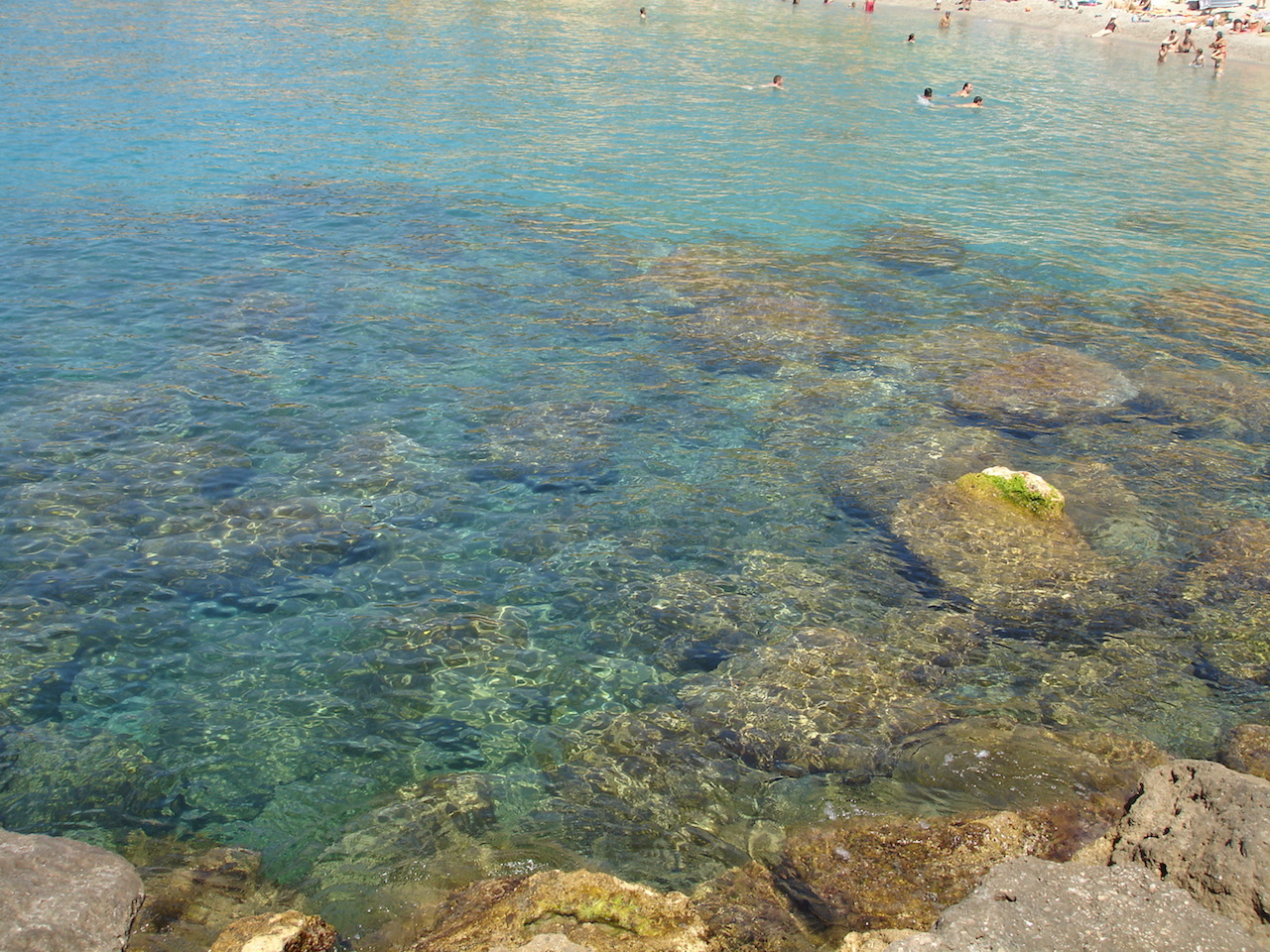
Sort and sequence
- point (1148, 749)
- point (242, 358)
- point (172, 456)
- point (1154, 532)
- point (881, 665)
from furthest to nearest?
point (242, 358), point (172, 456), point (1154, 532), point (881, 665), point (1148, 749)

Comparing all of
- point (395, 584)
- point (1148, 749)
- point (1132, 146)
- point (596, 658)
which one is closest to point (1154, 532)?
point (1148, 749)

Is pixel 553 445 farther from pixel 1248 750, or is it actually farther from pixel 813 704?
pixel 1248 750

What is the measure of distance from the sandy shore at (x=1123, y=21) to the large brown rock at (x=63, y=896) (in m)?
66.0

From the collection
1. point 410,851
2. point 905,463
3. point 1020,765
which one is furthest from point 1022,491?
point 410,851

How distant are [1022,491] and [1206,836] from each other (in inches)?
230

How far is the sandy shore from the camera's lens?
2249 inches

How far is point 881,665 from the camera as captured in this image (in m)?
8.98

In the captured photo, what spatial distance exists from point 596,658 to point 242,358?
9.03m

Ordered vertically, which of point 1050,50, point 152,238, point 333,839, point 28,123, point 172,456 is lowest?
point 333,839

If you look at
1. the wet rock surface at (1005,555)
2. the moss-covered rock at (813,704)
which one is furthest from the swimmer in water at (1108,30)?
the moss-covered rock at (813,704)

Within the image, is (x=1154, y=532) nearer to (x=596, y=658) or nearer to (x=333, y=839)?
(x=596, y=658)

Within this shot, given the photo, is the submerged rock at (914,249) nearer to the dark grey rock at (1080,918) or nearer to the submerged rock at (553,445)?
the submerged rock at (553,445)

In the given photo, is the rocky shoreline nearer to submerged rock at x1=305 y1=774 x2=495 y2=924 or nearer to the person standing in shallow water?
submerged rock at x1=305 y1=774 x2=495 y2=924

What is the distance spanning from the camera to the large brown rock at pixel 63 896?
4.97 meters
